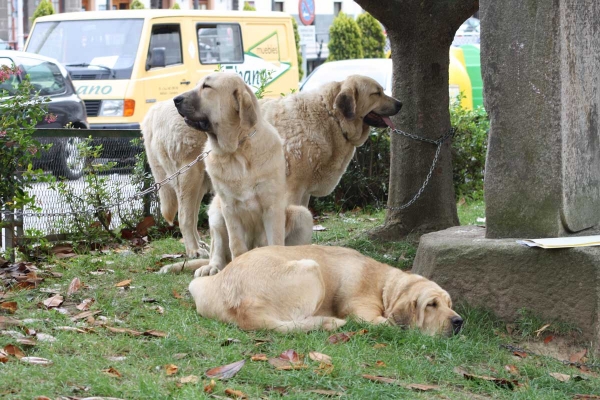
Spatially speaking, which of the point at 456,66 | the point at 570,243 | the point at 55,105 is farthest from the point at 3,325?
the point at 456,66

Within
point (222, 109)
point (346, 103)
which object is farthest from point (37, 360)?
point (346, 103)

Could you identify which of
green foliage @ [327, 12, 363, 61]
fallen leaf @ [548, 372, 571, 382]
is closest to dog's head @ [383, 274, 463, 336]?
fallen leaf @ [548, 372, 571, 382]

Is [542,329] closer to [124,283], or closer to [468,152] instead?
[124,283]

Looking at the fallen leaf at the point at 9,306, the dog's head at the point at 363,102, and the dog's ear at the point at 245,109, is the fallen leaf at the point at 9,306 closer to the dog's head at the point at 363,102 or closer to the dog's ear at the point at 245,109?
the dog's ear at the point at 245,109

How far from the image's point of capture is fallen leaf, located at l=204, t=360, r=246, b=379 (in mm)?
4371

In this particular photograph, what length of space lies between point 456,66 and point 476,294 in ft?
52.5

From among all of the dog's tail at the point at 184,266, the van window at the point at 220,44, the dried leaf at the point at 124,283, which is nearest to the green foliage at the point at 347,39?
the van window at the point at 220,44

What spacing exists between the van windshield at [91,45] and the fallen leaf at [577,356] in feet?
43.1

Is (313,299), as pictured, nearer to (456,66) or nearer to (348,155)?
(348,155)

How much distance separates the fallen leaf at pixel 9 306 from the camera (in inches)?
220

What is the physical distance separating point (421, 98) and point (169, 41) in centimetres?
1070

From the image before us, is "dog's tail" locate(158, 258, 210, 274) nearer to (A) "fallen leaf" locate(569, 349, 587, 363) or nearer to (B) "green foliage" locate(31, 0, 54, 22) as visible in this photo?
(A) "fallen leaf" locate(569, 349, 587, 363)

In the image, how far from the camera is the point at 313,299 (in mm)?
5445

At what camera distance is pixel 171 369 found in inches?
175
